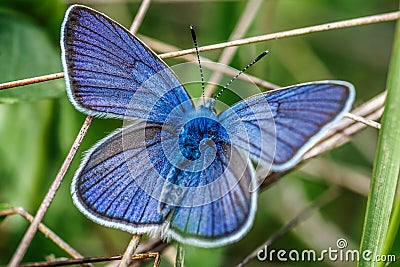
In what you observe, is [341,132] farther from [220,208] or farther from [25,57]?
[25,57]

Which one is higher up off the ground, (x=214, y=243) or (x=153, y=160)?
(x=153, y=160)

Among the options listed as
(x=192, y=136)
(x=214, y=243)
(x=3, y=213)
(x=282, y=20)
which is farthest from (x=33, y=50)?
(x=282, y=20)

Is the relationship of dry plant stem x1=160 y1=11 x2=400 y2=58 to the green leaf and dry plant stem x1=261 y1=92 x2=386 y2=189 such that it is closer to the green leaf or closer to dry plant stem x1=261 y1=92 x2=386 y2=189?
dry plant stem x1=261 y1=92 x2=386 y2=189

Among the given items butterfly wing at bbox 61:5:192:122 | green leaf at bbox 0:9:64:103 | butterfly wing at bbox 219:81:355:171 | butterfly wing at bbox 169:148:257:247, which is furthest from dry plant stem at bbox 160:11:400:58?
green leaf at bbox 0:9:64:103

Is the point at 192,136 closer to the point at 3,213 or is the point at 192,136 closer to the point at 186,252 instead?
the point at 186,252
